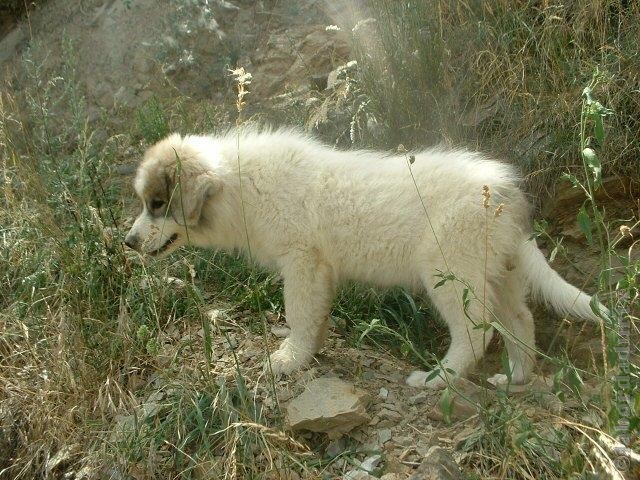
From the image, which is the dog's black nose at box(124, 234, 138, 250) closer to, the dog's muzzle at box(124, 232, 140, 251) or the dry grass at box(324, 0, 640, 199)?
the dog's muzzle at box(124, 232, 140, 251)

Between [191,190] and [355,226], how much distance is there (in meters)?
0.95

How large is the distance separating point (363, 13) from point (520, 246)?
9.77 feet

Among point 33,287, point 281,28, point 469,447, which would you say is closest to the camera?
point 469,447

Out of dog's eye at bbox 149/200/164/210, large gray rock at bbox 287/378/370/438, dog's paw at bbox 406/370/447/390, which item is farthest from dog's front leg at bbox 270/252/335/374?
dog's eye at bbox 149/200/164/210

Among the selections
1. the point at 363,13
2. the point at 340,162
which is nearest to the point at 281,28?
the point at 363,13

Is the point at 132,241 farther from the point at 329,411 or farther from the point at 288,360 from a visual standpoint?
the point at 329,411

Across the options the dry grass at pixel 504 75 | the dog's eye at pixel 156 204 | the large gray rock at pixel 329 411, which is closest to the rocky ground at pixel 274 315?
the large gray rock at pixel 329 411

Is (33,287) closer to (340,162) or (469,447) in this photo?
(340,162)

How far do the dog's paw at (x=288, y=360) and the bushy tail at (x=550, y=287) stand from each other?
1.27 metres

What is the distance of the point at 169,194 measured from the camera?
14.5ft

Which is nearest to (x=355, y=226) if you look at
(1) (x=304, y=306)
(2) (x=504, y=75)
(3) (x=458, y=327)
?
(1) (x=304, y=306)

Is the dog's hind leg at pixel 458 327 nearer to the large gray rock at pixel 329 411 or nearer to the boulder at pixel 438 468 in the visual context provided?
the large gray rock at pixel 329 411

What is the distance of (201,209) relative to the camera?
4441 mm

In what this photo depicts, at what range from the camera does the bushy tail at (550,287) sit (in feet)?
12.3
